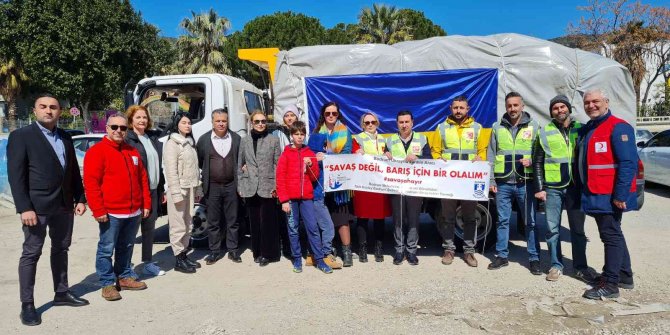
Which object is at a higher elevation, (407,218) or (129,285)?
(407,218)

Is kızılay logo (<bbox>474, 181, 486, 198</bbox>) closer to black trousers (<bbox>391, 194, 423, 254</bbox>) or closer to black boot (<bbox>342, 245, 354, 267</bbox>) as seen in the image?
black trousers (<bbox>391, 194, 423, 254</bbox>)

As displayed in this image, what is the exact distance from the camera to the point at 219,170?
17.8ft

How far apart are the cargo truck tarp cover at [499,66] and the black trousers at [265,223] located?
1246 millimetres

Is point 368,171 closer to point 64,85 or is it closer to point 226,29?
point 64,85

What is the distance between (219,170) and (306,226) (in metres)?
1.19

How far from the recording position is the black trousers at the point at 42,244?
399 centimetres

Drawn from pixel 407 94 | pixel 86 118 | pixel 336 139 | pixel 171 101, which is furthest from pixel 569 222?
pixel 86 118

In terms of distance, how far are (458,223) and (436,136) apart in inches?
46.5

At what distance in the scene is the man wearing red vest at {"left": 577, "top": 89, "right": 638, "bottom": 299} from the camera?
4.18m

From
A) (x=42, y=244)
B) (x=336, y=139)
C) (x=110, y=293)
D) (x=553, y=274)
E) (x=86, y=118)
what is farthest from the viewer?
(x=86, y=118)

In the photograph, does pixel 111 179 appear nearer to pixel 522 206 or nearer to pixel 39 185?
pixel 39 185

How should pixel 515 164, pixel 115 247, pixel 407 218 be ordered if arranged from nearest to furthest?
pixel 115 247 < pixel 515 164 < pixel 407 218

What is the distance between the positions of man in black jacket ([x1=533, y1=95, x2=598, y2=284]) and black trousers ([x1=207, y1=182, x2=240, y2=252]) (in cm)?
335

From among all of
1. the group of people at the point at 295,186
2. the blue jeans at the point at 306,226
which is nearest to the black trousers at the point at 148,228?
the group of people at the point at 295,186
